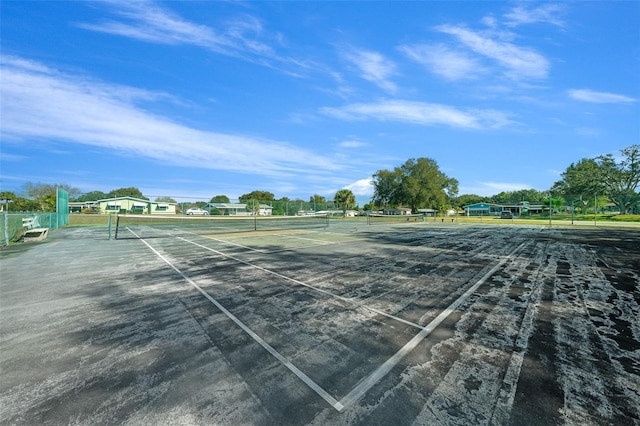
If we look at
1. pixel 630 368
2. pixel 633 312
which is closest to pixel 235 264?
pixel 630 368

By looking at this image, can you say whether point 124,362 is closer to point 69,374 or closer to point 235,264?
point 69,374

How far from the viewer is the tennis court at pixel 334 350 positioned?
7.41 ft

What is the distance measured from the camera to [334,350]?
3.23 m

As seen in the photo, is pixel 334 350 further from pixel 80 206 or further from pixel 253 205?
pixel 80 206

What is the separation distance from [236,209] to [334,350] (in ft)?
93.8

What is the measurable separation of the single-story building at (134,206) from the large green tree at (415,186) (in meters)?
46.8

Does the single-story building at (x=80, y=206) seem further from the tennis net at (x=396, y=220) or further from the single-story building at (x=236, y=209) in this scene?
the tennis net at (x=396, y=220)

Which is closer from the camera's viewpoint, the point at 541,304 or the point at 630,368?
the point at 630,368

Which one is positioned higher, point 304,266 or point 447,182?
point 447,182

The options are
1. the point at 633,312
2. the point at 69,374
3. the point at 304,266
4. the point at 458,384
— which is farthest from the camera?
the point at 304,266

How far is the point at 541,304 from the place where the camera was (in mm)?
4828

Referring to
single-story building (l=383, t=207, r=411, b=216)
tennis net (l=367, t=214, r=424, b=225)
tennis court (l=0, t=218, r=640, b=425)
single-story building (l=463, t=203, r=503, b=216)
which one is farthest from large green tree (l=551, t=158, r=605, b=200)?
tennis court (l=0, t=218, r=640, b=425)

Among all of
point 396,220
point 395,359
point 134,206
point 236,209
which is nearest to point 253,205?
point 236,209

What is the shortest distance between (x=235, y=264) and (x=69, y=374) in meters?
5.44
